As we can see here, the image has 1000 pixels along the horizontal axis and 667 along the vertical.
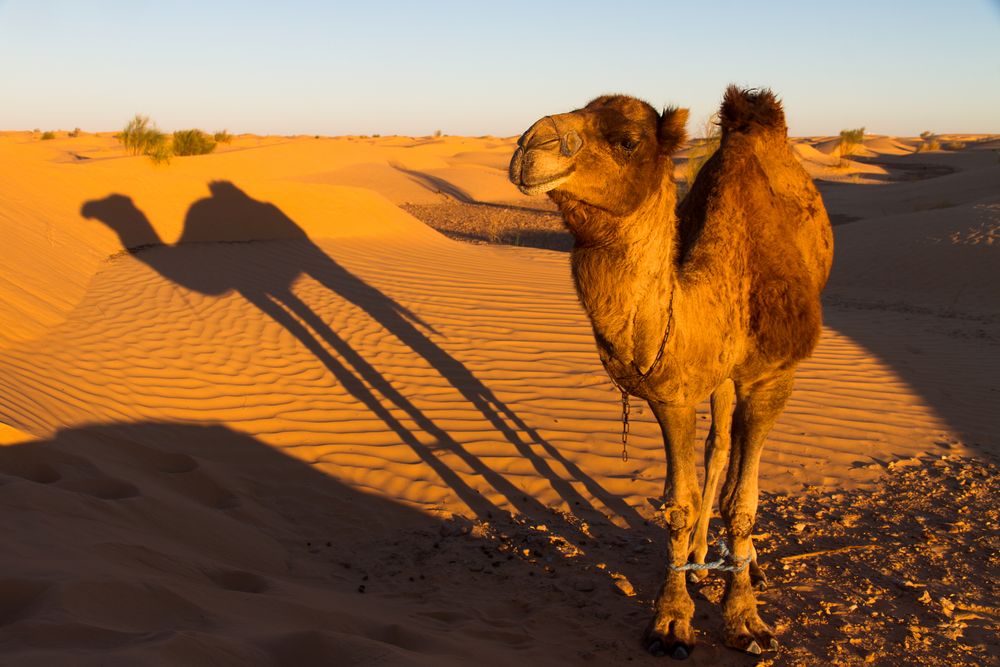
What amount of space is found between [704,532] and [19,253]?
10852 mm

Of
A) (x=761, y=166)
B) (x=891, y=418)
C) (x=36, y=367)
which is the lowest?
(x=891, y=418)

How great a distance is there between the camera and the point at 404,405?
764 centimetres

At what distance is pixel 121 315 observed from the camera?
33.1ft

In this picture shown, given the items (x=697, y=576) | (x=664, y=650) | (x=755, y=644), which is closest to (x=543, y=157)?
(x=664, y=650)

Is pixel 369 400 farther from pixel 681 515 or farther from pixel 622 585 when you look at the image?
pixel 681 515

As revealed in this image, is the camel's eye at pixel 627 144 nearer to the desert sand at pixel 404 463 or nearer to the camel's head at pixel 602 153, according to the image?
the camel's head at pixel 602 153

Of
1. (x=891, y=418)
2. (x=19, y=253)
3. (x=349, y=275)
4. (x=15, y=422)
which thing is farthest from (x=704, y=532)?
(x=19, y=253)

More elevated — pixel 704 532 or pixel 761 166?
pixel 761 166

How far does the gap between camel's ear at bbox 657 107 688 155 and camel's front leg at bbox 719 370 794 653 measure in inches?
59.0

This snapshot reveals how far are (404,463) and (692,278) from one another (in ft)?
12.1

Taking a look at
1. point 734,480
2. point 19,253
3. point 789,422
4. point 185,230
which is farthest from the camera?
point 185,230

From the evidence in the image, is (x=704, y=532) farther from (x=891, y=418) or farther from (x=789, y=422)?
(x=891, y=418)

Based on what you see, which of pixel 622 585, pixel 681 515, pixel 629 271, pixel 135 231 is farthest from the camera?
pixel 135 231

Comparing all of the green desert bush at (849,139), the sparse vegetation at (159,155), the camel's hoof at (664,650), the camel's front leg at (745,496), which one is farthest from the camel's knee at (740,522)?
the green desert bush at (849,139)
